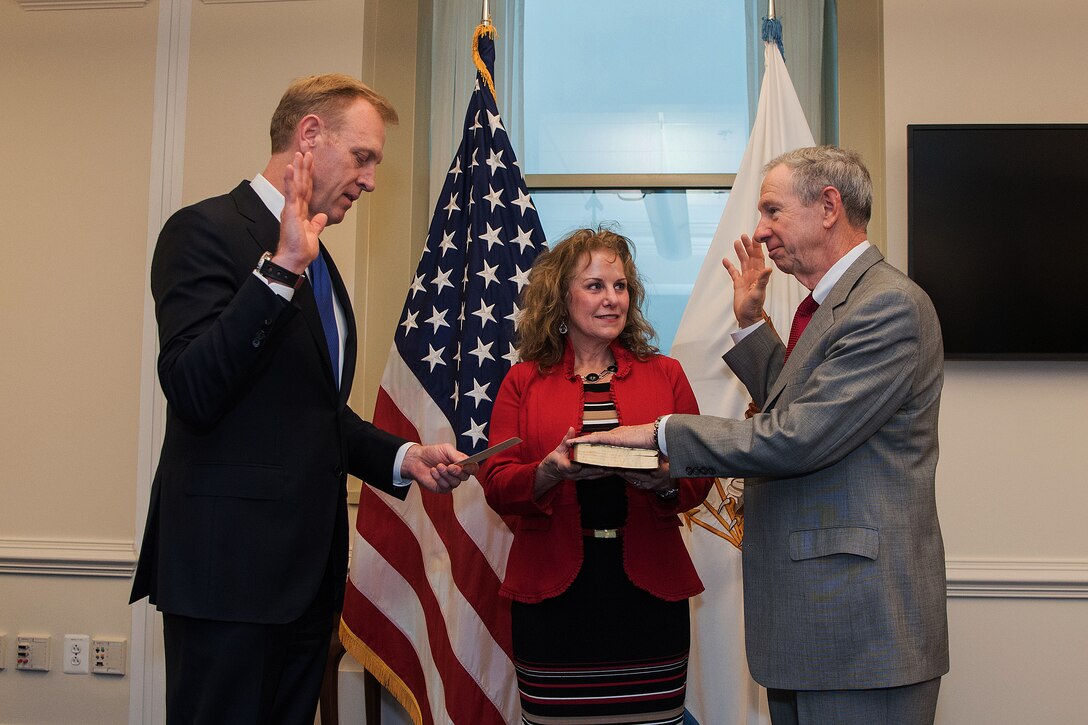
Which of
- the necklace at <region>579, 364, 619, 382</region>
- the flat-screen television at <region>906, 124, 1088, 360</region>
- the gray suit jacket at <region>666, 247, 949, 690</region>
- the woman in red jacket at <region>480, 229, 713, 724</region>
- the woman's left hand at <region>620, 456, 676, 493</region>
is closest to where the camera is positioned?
the gray suit jacket at <region>666, 247, 949, 690</region>

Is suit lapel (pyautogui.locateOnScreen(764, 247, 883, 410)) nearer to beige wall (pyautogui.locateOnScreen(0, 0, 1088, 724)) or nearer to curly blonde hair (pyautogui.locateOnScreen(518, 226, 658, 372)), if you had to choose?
curly blonde hair (pyautogui.locateOnScreen(518, 226, 658, 372))

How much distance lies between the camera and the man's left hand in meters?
2.18

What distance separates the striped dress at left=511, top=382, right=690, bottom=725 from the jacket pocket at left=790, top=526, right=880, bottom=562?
562 millimetres

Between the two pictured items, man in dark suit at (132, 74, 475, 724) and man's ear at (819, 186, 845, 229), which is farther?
man's ear at (819, 186, 845, 229)

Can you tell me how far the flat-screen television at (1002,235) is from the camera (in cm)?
329

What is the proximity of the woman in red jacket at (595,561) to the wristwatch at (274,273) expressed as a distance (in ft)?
2.74

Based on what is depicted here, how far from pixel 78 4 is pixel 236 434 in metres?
2.84

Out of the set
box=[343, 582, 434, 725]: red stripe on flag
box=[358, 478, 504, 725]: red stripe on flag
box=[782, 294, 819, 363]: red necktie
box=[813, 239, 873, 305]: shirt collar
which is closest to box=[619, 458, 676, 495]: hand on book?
box=[782, 294, 819, 363]: red necktie

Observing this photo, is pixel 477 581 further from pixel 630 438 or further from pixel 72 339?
Result: pixel 72 339

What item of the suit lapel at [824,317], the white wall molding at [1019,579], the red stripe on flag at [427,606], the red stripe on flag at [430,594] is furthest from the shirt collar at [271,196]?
the white wall molding at [1019,579]

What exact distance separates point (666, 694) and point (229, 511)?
49.4 inches

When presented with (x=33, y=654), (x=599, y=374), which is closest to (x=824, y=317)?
(x=599, y=374)

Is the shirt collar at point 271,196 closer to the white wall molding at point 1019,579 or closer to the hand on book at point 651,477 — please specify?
Result: the hand on book at point 651,477

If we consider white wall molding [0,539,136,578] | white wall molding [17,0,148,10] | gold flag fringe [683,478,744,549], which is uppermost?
white wall molding [17,0,148,10]
